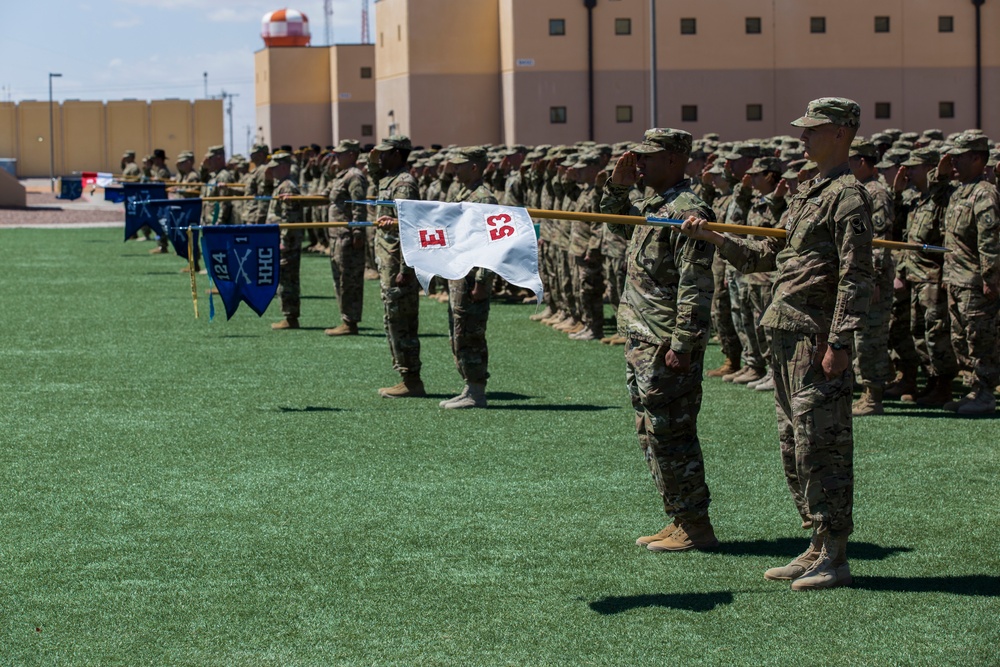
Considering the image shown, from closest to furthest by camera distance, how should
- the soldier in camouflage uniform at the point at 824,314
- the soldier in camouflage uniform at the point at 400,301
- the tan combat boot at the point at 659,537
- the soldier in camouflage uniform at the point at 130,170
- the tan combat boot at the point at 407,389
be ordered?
the soldier in camouflage uniform at the point at 824,314 → the tan combat boot at the point at 659,537 → the soldier in camouflage uniform at the point at 400,301 → the tan combat boot at the point at 407,389 → the soldier in camouflage uniform at the point at 130,170

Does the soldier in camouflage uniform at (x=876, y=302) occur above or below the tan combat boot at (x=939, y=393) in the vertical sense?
above

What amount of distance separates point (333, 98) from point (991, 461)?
44.7 meters

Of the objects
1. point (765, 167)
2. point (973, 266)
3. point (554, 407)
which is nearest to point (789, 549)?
point (554, 407)

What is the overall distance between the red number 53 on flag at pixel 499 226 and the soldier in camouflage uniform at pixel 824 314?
1.23 metres

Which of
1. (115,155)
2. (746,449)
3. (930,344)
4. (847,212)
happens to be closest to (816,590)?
(847,212)

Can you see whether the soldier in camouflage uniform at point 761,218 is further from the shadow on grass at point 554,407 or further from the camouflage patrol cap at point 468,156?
the camouflage patrol cap at point 468,156

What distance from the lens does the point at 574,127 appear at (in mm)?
37344

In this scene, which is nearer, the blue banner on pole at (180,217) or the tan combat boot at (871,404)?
the tan combat boot at (871,404)

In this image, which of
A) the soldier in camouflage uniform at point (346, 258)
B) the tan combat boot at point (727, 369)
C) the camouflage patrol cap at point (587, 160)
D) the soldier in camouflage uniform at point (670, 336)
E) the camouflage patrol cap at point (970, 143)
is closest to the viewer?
the soldier in camouflage uniform at point (670, 336)

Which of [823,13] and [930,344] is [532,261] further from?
[823,13]

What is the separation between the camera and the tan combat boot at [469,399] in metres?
11.8

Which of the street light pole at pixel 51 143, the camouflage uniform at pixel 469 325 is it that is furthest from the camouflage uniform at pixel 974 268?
the street light pole at pixel 51 143

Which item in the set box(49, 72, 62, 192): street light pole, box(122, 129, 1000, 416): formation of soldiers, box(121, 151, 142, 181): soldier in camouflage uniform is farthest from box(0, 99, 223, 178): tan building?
box(122, 129, 1000, 416): formation of soldiers

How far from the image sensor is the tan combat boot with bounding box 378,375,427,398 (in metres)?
12.4
